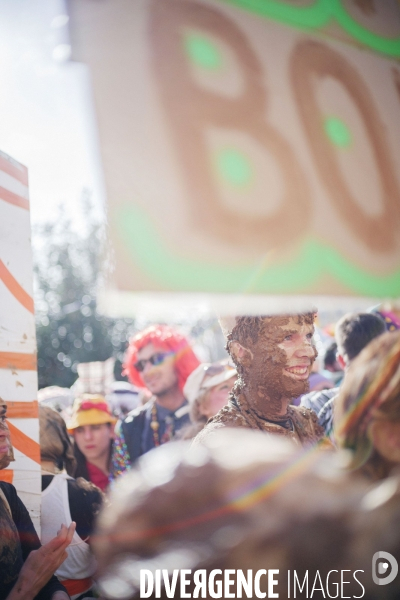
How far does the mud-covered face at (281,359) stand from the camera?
1.85 meters

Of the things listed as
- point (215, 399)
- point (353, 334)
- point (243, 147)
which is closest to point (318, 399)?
point (353, 334)

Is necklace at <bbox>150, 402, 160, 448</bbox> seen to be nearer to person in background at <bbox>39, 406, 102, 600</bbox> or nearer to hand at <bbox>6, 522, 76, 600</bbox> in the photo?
person in background at <bbox>39, 406, 102, 600</bbox>

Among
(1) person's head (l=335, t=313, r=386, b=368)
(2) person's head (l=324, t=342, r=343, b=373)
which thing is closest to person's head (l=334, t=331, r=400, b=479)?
(1) person's head (l=335, t=313, r=386, b=368)

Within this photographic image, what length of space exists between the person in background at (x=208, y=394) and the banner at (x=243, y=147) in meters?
2.18

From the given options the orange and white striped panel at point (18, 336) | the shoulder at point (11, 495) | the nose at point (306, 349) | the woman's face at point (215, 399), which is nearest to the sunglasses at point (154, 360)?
the woman's face at point (215, 399)

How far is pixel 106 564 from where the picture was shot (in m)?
0.79

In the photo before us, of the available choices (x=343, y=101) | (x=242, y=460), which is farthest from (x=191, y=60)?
(x=242, y=460)

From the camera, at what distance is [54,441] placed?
290cm

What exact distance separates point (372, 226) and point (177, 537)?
940mm

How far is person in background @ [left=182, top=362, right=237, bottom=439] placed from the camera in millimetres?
3377

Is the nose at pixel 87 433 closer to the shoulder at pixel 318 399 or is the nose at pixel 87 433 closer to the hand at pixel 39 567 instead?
the shoulder at pixel 318 399

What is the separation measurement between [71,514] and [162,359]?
1.86 m

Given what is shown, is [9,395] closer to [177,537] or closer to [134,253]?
[134,253]

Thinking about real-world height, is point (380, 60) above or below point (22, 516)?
above
